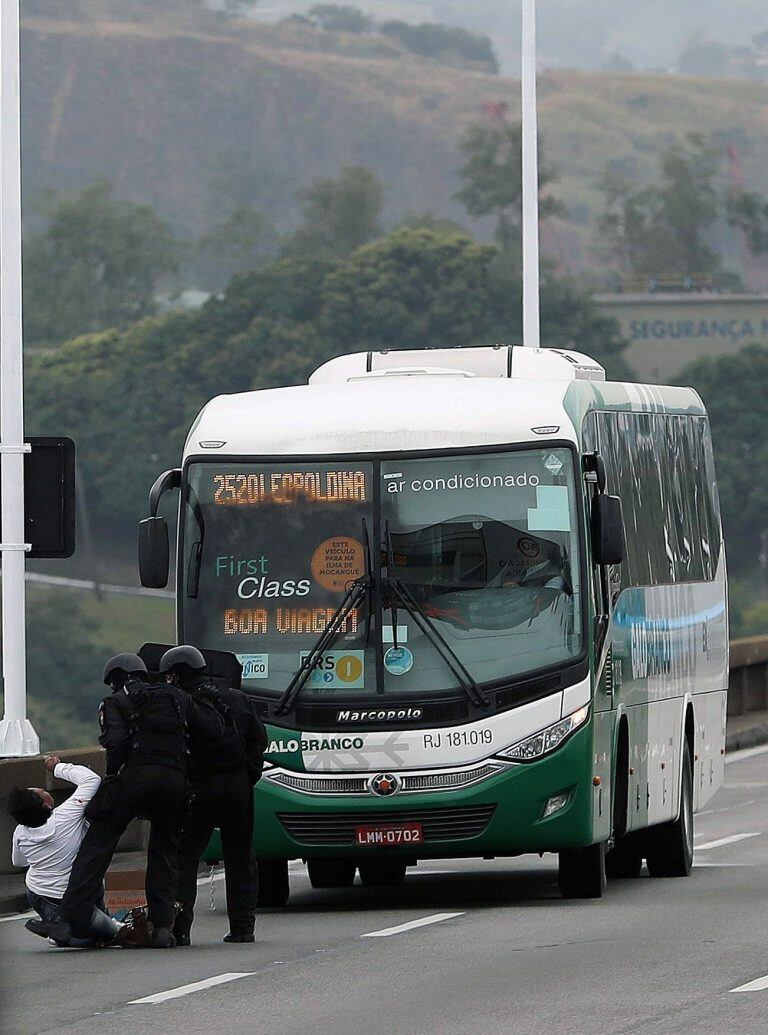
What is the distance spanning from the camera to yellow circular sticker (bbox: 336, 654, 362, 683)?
13.8m

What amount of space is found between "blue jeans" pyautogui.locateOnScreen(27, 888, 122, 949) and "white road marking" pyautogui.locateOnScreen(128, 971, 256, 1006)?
158 centimetres

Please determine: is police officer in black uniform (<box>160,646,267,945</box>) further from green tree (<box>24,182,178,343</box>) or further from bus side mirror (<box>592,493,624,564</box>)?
green tree (<box>24,182,178,343</box>)

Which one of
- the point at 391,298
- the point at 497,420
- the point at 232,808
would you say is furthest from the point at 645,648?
the point at 391,298

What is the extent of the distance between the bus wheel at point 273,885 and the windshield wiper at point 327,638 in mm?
1246

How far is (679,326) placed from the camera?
18050 centimetres

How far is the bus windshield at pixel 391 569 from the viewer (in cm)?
1388

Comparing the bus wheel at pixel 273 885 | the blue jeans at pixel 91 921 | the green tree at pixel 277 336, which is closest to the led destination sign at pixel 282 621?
the bus wheel at pixel 273 885

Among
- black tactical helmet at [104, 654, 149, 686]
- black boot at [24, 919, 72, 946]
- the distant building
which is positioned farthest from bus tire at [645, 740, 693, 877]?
the distant building

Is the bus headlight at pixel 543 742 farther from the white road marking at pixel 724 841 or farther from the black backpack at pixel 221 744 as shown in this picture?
the white road marking at pixel 724 841

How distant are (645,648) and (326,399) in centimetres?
267

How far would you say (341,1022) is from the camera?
31.0 ft

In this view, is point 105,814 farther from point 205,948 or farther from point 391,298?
point 391,298

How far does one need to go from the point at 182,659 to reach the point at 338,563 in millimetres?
1912

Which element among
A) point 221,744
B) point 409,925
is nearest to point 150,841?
point 221,744
